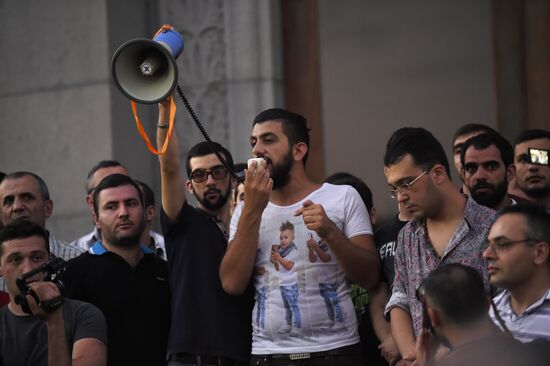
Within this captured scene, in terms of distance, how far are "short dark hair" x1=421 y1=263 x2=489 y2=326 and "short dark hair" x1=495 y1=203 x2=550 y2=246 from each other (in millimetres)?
746

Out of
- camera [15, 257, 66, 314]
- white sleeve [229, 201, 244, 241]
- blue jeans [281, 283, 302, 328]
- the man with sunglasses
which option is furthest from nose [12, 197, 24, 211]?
the man with sunglasses

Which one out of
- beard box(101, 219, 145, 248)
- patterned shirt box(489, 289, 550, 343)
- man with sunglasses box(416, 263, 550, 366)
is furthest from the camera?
beard box(101, 219, 145, 248)

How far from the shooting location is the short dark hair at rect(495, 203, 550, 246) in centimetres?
620

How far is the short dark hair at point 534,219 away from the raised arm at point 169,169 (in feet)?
6.25

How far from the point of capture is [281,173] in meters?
7.30

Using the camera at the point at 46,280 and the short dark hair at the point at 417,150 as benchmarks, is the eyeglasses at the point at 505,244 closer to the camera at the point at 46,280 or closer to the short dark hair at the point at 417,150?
the short dark hair at the point at 417,150

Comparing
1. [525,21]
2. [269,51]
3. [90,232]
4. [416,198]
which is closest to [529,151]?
[416,198]

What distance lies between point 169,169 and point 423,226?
1.43 metres

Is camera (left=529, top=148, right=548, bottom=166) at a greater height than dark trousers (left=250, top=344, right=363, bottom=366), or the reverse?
camera (left=529, top=148, right=548, bottom=166)

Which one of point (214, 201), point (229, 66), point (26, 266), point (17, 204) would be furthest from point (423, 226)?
point (229, 66)

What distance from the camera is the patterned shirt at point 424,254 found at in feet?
22.0

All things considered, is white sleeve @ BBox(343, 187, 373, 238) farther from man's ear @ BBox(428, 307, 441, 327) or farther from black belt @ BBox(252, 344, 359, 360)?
man's ear @ BBox(428, 307, 441, 327)

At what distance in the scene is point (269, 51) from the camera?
1041 cm

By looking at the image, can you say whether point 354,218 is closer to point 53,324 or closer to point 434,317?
point 53,324
